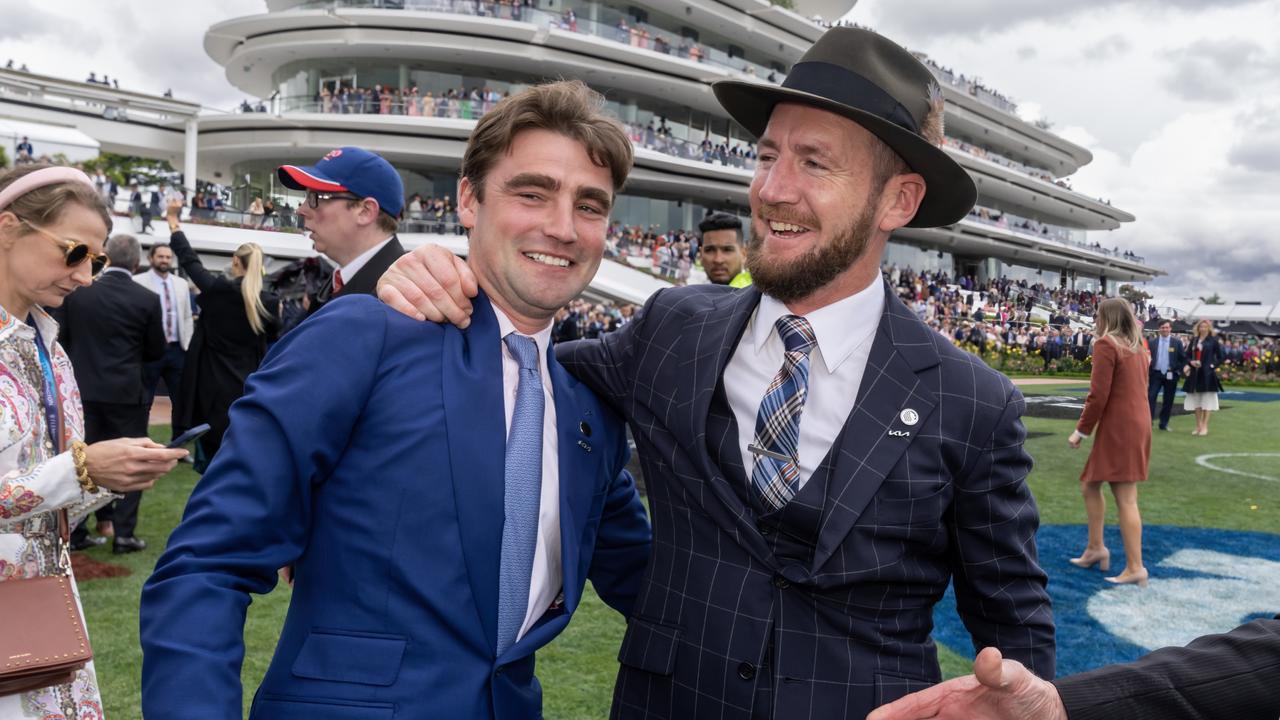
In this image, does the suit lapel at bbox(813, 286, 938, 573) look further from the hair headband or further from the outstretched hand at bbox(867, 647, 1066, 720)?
the hair headband

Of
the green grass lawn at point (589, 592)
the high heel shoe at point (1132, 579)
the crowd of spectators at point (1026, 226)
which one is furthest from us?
the crowd of spectators at point (1026, 226)

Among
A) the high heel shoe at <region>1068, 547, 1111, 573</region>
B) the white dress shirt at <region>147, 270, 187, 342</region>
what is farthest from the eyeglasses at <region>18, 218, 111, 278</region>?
the white dress shirt at <region>147, 270, 187, 342</region>

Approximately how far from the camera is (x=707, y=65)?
4109 cm

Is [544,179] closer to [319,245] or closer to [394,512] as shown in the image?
[394,512]

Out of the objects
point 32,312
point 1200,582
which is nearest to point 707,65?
point 1200,582

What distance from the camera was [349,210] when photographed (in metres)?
3.78

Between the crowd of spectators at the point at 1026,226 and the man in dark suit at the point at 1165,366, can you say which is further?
the crowd of spectators at the point at 1026,226

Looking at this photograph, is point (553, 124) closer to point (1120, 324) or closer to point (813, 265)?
point (813, 265)

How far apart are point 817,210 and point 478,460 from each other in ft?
3.22

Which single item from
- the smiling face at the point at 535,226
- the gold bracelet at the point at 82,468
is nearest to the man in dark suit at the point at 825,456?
the smiling face at the point at 535,226

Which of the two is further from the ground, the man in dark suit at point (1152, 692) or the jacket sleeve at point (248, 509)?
the jacket sleeve at point (248, 509)

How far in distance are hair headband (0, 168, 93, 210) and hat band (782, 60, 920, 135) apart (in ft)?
7.01

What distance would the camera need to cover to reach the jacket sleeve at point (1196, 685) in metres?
1.56

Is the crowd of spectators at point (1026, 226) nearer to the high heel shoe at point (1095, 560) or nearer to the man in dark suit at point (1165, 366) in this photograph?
the man in dark suit at point (1165, 366)
